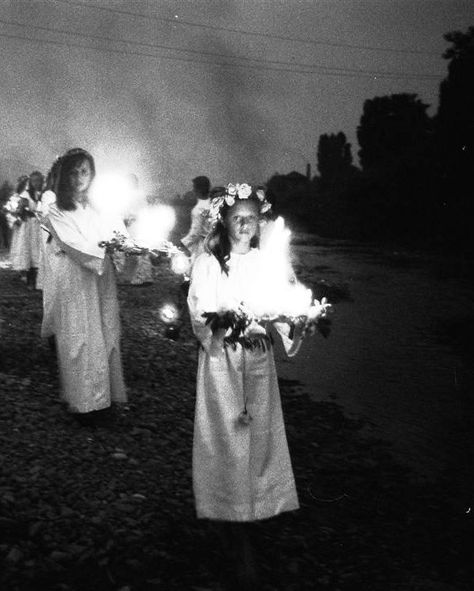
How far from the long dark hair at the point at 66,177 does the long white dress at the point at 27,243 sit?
8826 millimetres

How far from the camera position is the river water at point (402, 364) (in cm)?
797

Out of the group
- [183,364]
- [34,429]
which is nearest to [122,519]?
[34,429]

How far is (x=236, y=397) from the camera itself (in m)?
4.43

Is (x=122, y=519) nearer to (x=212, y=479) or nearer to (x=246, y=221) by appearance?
(x=212, y=479)

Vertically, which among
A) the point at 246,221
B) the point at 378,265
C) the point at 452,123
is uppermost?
the point at 452,123

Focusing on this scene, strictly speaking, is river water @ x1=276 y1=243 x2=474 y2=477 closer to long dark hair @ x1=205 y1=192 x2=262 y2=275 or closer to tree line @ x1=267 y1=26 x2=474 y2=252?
long dark hair @ x1=205 y1=192 x2=262 y2=275

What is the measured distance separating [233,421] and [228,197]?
135 cm

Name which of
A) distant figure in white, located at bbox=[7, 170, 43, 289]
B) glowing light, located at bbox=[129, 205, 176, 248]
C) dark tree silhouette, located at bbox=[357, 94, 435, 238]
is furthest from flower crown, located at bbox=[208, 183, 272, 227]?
dark tree silhouette, located at bbox=[357, 94, 435, 238]

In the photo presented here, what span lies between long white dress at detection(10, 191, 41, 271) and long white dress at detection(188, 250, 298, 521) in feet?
37.3

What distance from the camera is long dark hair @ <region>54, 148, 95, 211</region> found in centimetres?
659

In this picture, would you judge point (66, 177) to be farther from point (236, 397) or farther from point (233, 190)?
point (236, 397)

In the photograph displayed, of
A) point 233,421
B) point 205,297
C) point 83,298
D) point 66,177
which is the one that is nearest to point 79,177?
point 66,177

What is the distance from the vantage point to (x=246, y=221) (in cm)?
465

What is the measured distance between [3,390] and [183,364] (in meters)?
2.97
